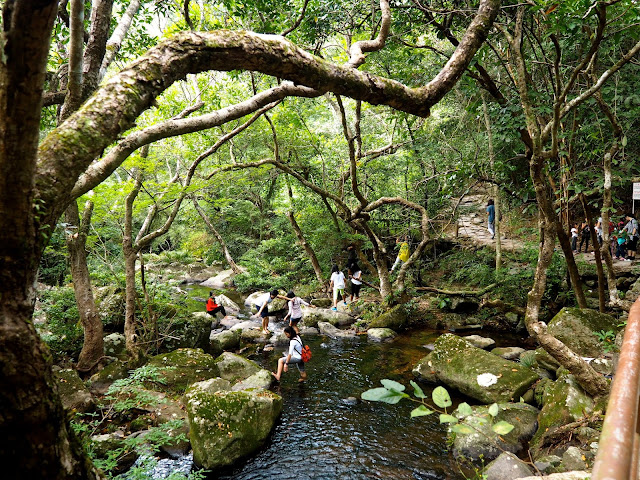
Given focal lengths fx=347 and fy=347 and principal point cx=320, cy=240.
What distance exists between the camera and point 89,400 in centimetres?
541

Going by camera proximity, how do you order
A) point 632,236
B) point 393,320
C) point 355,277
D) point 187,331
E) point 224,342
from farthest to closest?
point 355,277 → point 632,236 → point 393,320 → point 224,342 → point 187,331

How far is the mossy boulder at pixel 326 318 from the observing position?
11952 mm

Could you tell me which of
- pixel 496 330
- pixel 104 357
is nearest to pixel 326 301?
pixel 496 330

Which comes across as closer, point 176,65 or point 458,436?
point 176,65

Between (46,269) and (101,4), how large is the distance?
1145 cm

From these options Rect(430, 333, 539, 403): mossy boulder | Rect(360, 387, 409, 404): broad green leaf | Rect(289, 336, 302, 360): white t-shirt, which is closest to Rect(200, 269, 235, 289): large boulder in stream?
Rect(289, 336, 302, 360): white t-shirt

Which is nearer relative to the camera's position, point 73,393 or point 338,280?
point 73,393

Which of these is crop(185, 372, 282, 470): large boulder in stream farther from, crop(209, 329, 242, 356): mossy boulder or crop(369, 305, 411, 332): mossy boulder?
crop(369, 305, 411, 332): mossy boulder

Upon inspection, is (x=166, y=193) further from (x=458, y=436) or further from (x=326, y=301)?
(x=326, y=301)

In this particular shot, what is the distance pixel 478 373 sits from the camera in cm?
659

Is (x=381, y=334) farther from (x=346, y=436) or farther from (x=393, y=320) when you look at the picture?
(x=346, y=436)

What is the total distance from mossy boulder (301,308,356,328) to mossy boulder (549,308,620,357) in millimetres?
6329

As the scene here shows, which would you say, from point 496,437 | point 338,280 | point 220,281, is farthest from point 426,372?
point 220,281

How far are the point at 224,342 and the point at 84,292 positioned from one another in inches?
154
